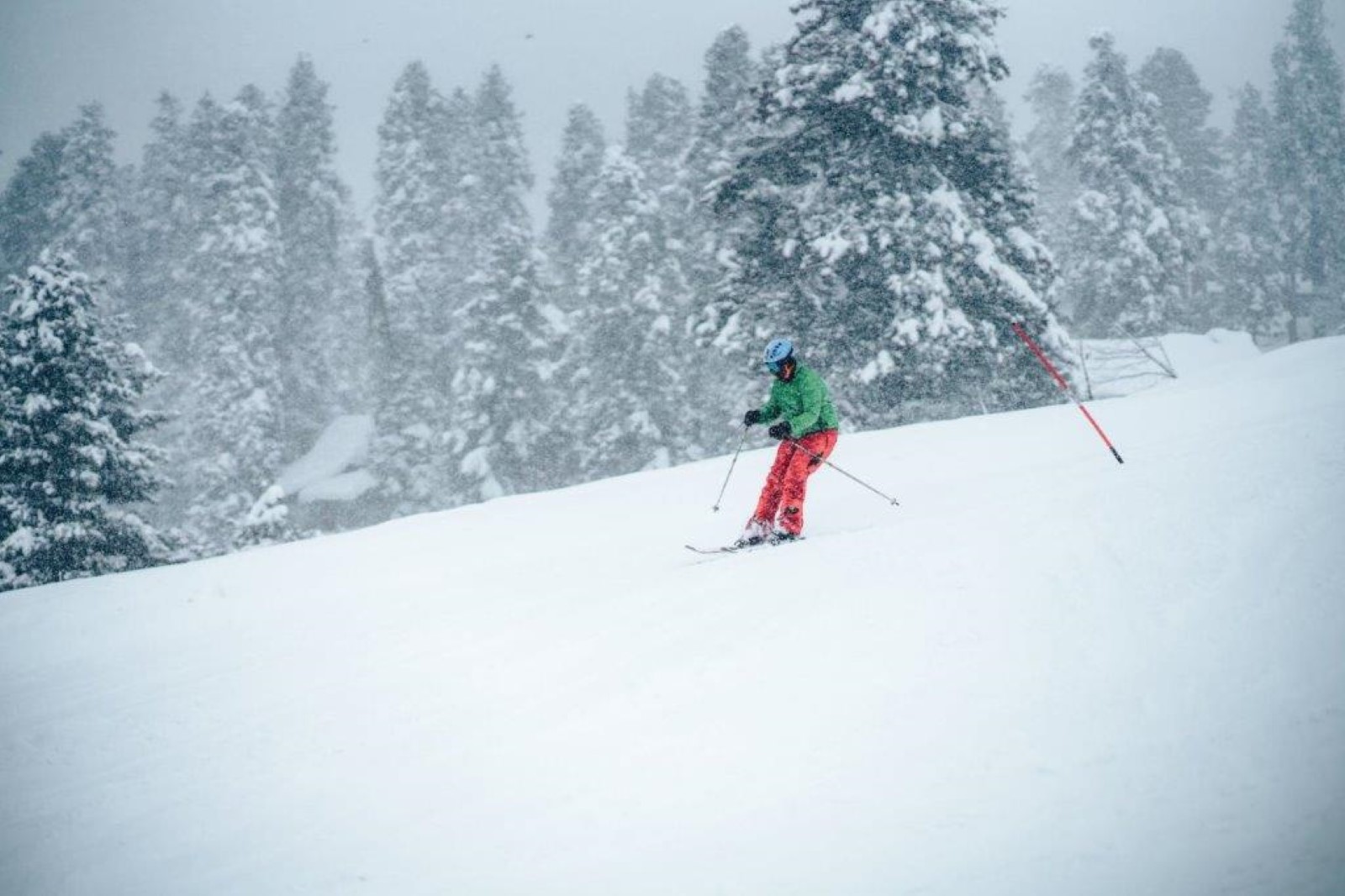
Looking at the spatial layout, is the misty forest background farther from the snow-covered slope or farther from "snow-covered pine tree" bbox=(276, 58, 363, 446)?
the snow-covered slope

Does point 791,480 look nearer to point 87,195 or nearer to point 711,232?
point 711,232

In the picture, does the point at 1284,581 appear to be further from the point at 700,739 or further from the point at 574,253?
the point at 574,253

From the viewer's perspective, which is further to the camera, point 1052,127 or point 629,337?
point 1052,127

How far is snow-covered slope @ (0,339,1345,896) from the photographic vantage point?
2881 mm

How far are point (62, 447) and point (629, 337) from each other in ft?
59.8

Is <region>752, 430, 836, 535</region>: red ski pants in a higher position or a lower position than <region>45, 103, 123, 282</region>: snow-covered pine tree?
lower

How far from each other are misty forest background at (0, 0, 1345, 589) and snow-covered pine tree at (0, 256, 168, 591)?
69 millimetres

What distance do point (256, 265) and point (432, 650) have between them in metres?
39.8

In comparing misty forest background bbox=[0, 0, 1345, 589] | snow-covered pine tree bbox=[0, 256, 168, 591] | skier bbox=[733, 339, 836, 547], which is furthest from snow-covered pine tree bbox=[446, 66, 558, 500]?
skier bbox=[733, 339, 836, 547]

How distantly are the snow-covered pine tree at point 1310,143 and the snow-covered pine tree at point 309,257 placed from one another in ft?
192

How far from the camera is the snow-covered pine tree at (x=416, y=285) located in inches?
1384

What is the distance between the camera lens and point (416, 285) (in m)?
40.4

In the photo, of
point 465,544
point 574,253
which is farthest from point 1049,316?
point 574,253

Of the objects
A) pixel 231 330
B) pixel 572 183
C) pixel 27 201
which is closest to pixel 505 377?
pixel 231 330
